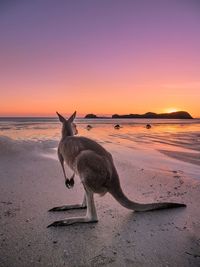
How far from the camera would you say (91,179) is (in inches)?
130

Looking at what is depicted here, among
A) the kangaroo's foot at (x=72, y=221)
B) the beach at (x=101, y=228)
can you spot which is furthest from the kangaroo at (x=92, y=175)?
the beach at (x=101, y=228)

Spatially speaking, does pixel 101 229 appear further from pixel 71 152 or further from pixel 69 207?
pixel 71 152

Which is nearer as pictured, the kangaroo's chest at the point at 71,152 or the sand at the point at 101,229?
the sand at the point at 101,229

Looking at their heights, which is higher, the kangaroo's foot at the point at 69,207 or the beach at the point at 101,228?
the kangaroo's foot at the point at 69,207

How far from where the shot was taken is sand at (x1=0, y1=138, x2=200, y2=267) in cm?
269

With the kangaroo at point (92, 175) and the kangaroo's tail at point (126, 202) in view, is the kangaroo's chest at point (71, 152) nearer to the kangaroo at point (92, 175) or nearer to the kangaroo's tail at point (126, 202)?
the kangaroo at point (92, 175)

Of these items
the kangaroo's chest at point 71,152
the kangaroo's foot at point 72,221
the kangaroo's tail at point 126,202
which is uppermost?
the kangaroo's chest at point 71,152

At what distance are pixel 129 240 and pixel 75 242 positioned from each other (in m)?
0.60

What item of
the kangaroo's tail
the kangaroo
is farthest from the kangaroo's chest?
the kangaroo's tail

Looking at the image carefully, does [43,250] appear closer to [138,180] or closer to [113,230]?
[113,230]

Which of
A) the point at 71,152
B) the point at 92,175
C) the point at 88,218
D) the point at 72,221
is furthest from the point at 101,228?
the point at 71,152

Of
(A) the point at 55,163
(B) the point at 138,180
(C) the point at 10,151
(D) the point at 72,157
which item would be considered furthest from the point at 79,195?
(C) the point at 10,151

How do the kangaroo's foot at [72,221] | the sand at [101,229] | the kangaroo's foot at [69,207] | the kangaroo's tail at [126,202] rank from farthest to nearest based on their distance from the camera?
1. the kangaroo's foot at [69,207]
2. the kangaroo's tail at [126,202]
3. the kangaroo's foot at [72,221]
4. the sand at [101,229]

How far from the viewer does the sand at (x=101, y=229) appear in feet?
8.84
